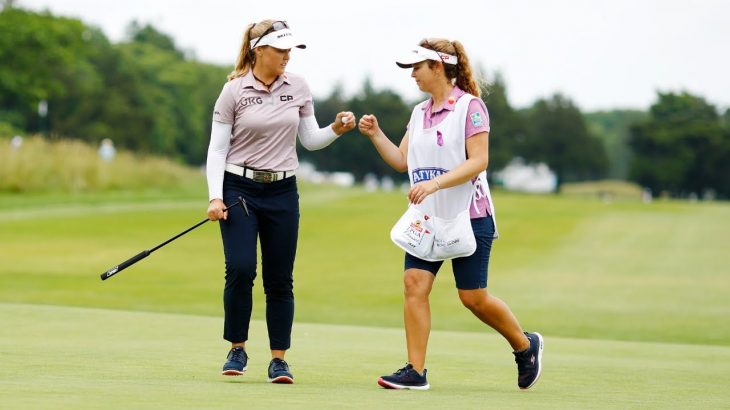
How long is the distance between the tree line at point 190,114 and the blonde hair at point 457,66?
81935mm

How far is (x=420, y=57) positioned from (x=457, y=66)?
A: 0.75 feet

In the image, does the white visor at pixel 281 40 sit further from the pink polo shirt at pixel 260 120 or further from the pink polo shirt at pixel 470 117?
the pink polo shirt at pixel 470 117

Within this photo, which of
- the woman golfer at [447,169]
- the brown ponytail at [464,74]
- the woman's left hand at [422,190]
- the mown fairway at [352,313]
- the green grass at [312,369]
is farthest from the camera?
the brown ponytail at [464,74]

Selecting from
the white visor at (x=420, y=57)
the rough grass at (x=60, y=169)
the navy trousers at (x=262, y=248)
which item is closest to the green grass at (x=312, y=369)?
the navy trousers at (x=262, y=248)

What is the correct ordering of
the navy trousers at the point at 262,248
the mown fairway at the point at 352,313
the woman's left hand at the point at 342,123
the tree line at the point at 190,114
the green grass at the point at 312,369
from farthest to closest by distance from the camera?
the tree line at the point at 190,114 < the woman's left hand at the point at 342,123 < the navy trousers at the point at 262,248 < the mown fairway at the point at 352,313 < the green grass at the point at 312,369

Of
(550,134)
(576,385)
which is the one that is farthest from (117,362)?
(550,134)

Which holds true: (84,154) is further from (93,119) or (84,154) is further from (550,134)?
(550,134)

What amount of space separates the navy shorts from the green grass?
1.83ft

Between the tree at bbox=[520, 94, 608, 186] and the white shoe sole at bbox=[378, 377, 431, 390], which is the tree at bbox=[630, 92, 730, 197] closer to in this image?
the tree at bbox=[520, 94, 608, 186]

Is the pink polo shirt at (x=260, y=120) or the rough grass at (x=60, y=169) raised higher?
the pink polo shirt at (x=260, y=120)

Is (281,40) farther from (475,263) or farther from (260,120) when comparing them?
(475,263)

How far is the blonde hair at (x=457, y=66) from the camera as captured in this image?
689 centimetres

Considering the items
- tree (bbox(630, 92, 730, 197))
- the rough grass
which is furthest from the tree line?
the rough grass

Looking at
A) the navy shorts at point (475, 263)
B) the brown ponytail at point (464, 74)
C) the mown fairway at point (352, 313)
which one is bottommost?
the mown fairway at point (352, 313)
